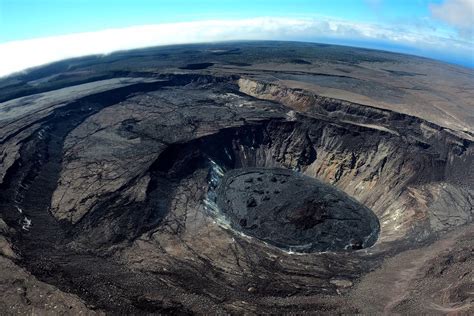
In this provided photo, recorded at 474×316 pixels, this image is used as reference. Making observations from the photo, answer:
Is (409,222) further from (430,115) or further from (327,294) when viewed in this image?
(430,115)

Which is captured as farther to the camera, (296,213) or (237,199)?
(237,199)

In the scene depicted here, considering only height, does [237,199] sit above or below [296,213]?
above

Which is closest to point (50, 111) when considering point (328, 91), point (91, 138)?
point (91, 138)

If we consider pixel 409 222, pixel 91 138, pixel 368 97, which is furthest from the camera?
pixel 368 97

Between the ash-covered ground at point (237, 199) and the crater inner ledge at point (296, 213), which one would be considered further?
the crater inner ledge at point (296, 213)
